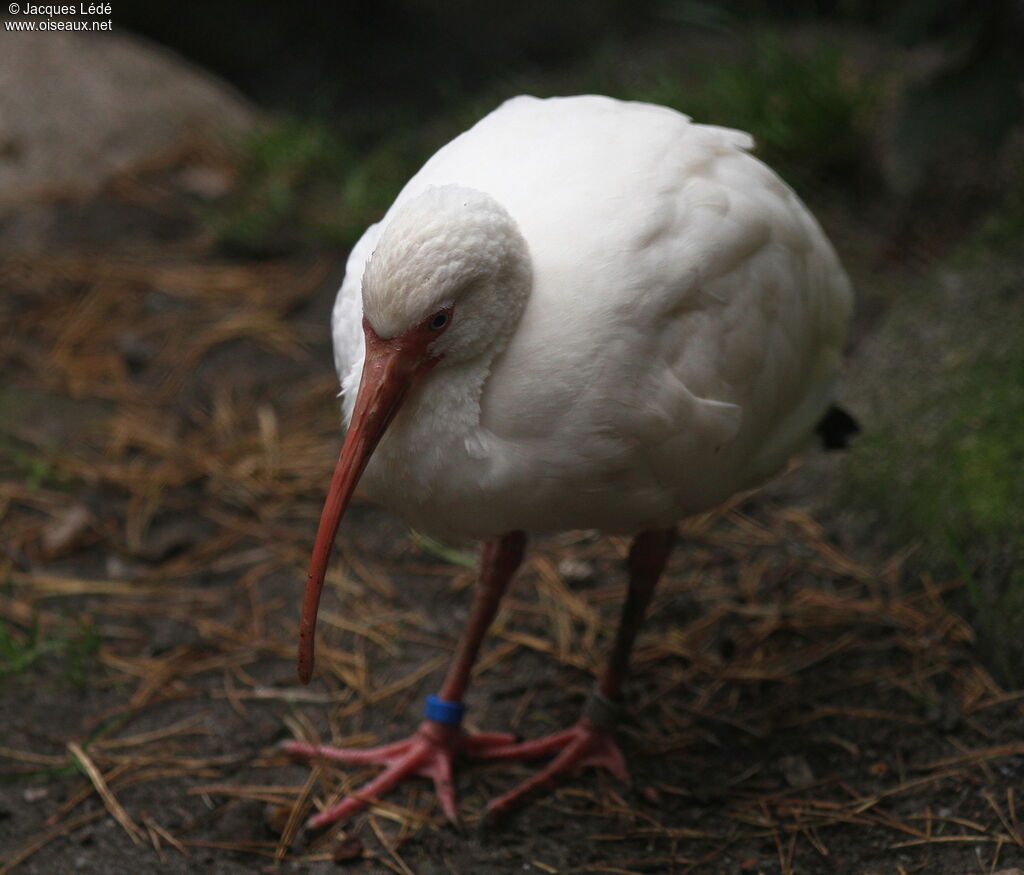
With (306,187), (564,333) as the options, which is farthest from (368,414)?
(306,187)

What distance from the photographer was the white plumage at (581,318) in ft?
6.48

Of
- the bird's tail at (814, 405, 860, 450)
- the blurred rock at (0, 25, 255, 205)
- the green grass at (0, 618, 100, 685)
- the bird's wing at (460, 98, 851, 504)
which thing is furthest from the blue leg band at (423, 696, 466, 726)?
the blurred rock at (0, 25, 255, 205)

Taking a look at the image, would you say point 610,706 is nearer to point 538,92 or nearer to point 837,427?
point 837,427

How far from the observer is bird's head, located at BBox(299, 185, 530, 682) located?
1872mm

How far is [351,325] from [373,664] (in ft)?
3.68

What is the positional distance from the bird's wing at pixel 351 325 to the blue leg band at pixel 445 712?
0.82m

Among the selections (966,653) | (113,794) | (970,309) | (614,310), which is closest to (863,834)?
(966,653)

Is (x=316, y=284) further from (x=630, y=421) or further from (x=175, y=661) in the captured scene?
(x=630, y=421)

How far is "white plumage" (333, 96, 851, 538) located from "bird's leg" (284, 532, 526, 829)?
1.49 ft

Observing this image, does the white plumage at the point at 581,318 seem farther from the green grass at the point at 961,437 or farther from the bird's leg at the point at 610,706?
the green grass at the point at 961,437

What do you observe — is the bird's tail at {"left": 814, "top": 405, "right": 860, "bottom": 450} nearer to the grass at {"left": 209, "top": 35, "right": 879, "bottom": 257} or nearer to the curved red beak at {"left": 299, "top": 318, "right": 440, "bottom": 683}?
the curved red beak at {"left": 299, "top": 318, "right": 440, "bottom": 683}

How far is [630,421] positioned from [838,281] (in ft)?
3.19

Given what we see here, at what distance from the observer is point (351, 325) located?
216 cm

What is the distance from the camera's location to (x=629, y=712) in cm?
280
